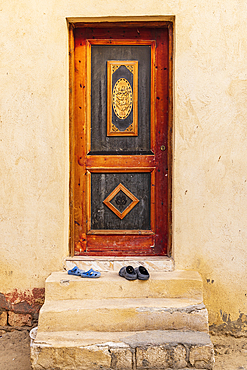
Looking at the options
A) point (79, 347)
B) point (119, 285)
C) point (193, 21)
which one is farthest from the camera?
point (193, 21)

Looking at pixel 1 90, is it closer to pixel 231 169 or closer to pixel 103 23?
pixel 103 23

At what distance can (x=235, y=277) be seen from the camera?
293cm

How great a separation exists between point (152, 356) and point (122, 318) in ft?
1.18

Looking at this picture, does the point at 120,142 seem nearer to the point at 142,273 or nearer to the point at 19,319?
the point at 142,273

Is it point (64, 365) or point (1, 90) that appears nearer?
point (64, 365)

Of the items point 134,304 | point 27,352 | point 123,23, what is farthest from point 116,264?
point 123,23

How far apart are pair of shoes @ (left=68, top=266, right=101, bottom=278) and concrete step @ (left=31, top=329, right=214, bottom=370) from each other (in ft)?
1.96

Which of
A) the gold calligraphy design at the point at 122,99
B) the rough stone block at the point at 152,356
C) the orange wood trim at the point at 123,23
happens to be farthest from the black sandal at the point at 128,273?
the orange wood trim at the point at 123,23

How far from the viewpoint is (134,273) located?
2.71m

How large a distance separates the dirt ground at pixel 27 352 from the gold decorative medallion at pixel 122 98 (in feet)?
7.17

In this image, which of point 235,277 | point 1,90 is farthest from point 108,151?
point 235,277

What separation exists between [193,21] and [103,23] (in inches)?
34.7

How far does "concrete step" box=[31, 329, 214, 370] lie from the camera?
223cm

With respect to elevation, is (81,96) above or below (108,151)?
above
